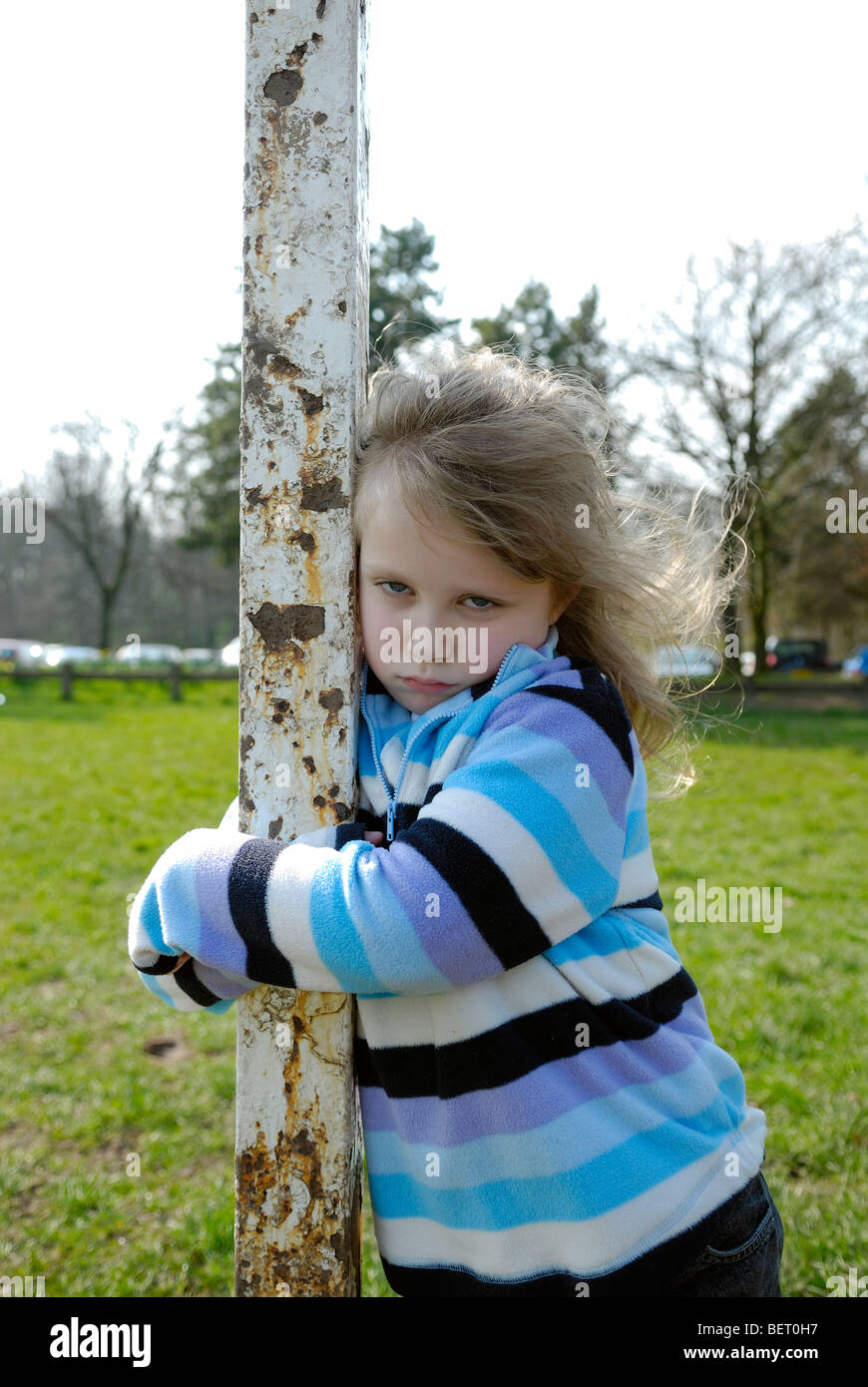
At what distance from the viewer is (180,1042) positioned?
4383 mm

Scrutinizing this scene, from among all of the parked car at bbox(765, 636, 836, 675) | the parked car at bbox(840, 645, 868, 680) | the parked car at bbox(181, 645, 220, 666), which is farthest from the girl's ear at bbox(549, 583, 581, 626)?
the parked car at bbox(765, 636, 836, 675)

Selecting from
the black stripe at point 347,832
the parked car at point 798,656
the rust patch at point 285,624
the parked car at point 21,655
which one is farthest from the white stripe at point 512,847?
the parked car at point 798,656

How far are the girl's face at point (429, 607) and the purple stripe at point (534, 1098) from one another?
564mm

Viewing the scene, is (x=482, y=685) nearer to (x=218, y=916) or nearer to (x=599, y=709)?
(x=599, y=709)

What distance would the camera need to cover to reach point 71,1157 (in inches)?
134

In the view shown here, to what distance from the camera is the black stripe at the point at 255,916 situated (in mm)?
1294

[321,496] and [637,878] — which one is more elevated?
[321,496]

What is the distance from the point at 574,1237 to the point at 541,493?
3.55 ft

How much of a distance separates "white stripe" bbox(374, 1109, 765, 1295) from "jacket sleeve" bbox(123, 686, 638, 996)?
39 centimetres

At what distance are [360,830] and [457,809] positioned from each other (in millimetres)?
183

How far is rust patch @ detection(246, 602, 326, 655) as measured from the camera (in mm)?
1487

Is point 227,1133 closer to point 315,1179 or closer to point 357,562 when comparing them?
point 315,1179

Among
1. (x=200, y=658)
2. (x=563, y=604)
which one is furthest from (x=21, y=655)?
(x=563, y=604)
